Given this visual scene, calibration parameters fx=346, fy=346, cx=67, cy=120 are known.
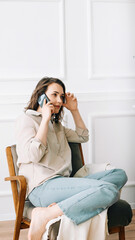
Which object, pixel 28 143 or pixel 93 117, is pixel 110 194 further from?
pixel 93 117

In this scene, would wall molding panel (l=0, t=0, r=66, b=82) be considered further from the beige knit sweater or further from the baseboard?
the baseboard

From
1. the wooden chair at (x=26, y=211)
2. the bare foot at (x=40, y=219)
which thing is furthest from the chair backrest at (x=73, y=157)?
the bare foot at (x=40, y=219)

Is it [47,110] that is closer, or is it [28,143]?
[28,143]

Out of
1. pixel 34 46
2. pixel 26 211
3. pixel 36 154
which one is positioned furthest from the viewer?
pixel 34 46

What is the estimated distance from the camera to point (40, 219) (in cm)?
189

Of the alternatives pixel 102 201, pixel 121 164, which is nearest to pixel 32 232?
pixel 102 201

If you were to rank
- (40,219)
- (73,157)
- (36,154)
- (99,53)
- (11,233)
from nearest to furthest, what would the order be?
(40,219) < (36,154) < (73,157) < (11,233) < (99,53)

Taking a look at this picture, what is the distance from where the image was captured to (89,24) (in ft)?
9.96

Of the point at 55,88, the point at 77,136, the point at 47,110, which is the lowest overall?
the point at 77,136

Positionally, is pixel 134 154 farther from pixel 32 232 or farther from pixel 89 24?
pixel 32 232

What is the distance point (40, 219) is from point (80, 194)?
0.85ft

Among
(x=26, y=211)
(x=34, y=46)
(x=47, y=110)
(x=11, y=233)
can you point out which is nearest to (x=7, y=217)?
(x=11, y=233)

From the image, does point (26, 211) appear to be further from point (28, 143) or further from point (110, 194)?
point (110, 194)

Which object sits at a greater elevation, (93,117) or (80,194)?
(93,117)
